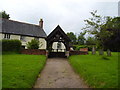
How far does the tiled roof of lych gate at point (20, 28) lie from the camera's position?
3281cm

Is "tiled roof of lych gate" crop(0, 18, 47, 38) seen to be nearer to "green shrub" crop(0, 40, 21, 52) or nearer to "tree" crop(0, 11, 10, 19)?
"green shrub" crop(0, 40, 21, 52)

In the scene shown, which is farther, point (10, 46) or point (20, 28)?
point (20, 28)

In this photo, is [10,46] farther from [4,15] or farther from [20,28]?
[4,15]

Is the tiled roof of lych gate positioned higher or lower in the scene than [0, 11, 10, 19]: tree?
lower

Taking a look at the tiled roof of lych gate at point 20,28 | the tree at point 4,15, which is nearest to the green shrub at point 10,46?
the tiled roof of lych gate at point 20,28

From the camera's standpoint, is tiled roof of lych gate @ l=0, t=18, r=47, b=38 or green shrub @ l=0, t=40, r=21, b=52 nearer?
green shrub @ l=0, t=40, r=21, b=52

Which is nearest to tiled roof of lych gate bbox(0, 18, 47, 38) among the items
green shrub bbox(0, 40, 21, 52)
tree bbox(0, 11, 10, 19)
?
green shrub bbox(0, 40, 21, 52)

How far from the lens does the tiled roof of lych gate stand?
32.8m

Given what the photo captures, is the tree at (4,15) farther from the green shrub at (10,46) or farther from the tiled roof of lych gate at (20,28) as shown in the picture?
the green shrub at (10,46)

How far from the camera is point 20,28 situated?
3569 centimetres

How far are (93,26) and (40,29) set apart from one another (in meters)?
23.9

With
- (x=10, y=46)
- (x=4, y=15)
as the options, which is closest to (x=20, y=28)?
(x=10, y=46)

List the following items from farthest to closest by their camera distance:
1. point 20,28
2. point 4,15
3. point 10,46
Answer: point 4,15 → point 20,28 → point 10,46

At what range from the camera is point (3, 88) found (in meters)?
6.18
